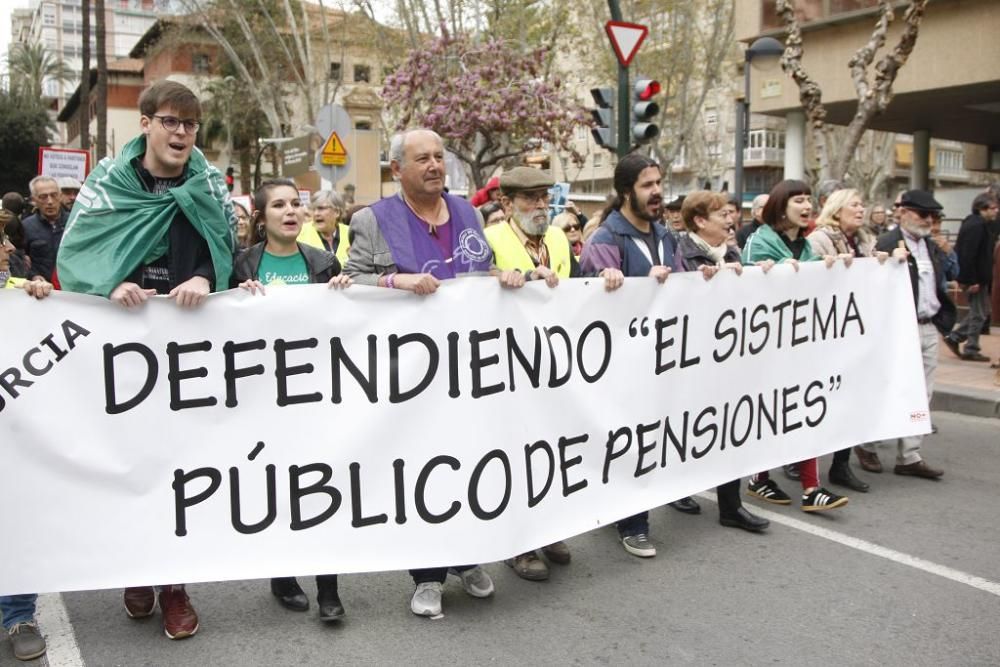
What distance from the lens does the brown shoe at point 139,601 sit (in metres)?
3.77

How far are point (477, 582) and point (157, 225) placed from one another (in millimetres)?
1855

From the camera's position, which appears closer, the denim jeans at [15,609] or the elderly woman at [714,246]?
the denim jeans at [15,609]

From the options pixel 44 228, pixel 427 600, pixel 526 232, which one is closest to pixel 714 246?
pixel 526 232

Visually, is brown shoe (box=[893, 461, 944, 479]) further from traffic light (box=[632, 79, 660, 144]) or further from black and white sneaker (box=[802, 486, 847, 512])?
traffic light (box=[632, 79, 660, 144])

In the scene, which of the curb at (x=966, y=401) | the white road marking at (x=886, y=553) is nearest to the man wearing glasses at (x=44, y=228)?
the white road marking at (x=886, y=553)

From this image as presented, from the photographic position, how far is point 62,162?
602 inches

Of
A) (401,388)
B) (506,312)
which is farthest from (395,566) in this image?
(506,312)

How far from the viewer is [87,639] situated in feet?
11.9

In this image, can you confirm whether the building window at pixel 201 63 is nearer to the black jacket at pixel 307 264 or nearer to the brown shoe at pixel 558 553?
the black jacket at pixel 307 264

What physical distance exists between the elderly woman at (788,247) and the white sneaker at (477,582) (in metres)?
1.98

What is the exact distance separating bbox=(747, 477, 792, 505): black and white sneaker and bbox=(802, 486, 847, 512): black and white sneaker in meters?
0.23

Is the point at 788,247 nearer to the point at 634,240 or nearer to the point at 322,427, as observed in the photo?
the point at 634,240

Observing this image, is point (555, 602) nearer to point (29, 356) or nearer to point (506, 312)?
point (506, 312)

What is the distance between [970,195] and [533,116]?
392 inches
